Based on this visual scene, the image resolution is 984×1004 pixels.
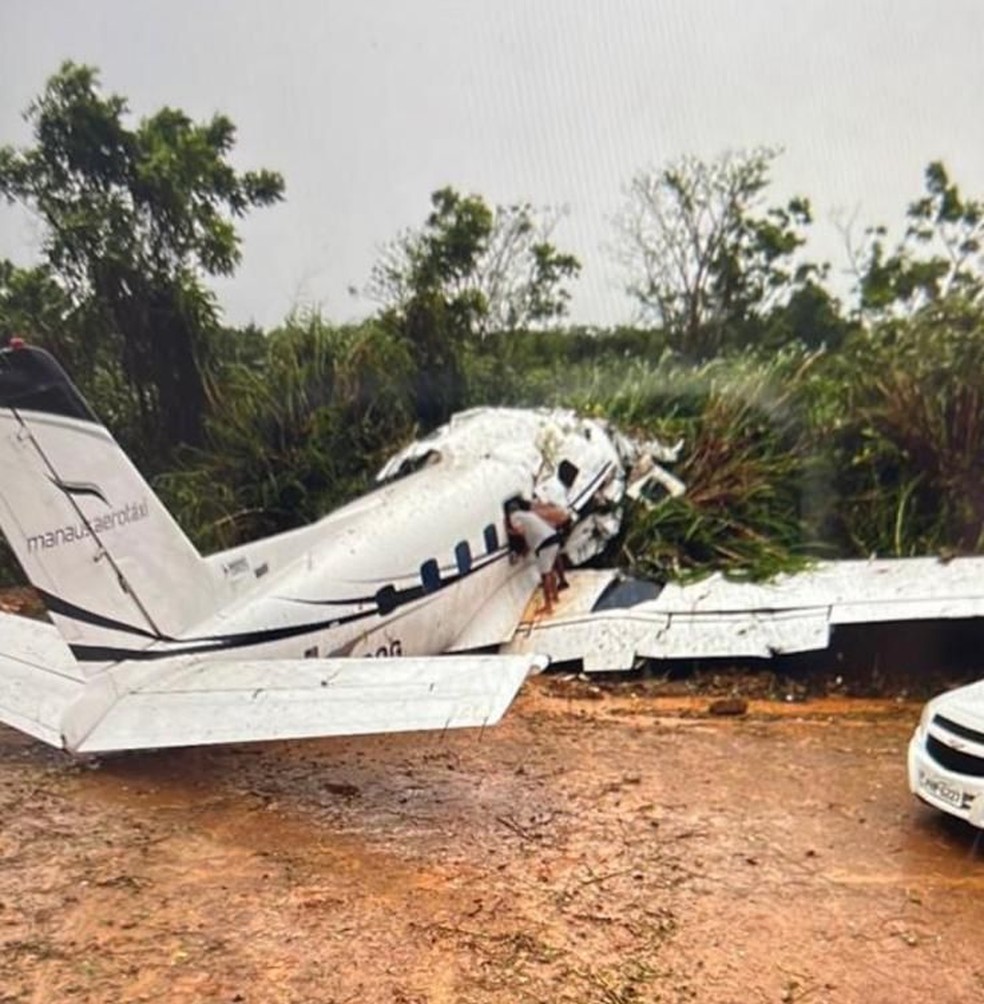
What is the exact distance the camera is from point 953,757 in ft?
18.7

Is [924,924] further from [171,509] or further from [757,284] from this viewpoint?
[757,284]

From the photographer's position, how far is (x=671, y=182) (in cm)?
2842

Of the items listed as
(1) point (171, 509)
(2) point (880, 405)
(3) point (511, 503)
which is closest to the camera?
(3) point (511, 503)

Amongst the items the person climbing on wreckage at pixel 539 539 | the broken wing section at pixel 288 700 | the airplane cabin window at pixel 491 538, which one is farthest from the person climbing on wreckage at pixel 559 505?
the broken wing section at pixel 288 700

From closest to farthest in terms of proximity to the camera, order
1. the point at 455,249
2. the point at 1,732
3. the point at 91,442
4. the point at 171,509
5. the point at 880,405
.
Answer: the point at 91,442, the point at 1,732, the point at 880,405, the point at 171,509, the point at 455,249

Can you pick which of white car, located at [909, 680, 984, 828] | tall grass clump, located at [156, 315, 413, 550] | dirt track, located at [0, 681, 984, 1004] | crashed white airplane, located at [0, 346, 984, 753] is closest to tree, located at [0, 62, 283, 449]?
tall grass clump, located at [156, 315, 413, 550]

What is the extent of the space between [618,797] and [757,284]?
24.0 m

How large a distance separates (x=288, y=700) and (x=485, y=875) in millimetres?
1397

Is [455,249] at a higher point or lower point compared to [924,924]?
higher

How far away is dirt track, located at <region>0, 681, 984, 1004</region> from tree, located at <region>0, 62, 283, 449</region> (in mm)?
8867

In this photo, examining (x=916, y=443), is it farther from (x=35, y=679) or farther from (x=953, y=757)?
(x=35, y=679)

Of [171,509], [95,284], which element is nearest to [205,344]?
[95,284]

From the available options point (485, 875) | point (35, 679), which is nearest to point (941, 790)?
point (485, 875)

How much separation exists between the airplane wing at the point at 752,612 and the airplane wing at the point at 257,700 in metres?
3.72
